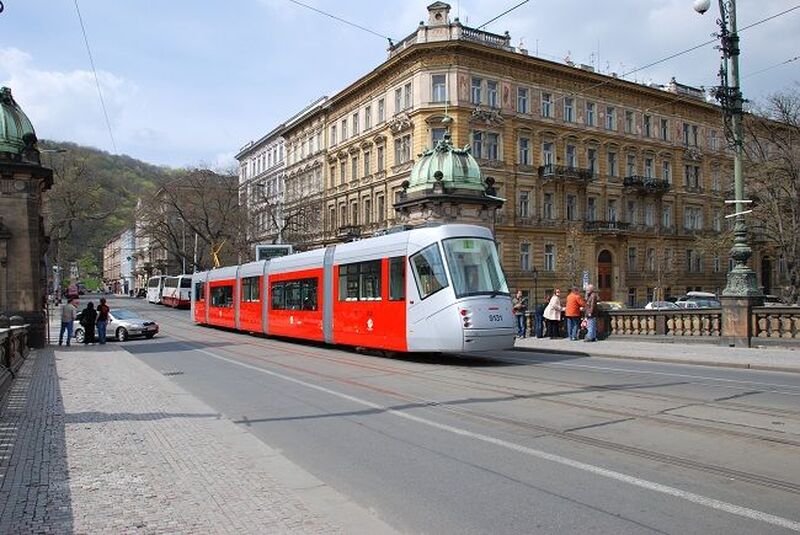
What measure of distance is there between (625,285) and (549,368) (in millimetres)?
49535

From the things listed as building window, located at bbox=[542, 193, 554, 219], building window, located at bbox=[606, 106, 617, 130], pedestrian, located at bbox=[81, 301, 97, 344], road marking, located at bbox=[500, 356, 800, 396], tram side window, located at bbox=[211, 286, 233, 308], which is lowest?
road marking, located at bbox=[500, 356, 800, 396]

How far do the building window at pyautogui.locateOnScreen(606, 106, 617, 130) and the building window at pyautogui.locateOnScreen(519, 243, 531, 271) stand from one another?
14801 millimetres

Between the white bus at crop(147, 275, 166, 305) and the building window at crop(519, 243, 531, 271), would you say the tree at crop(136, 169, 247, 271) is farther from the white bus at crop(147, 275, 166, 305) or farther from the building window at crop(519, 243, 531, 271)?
the building window at crop(519, 243, 531, 271)

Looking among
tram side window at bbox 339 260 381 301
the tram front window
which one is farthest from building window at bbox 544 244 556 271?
the tram front window

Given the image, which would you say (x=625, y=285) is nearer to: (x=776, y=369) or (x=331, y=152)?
(x=331, y=152)

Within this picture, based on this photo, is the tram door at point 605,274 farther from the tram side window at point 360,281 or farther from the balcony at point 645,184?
the tram side window at point 360,281

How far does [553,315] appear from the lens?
25141mm

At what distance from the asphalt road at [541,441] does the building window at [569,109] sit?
4768cm

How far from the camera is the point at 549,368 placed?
15.8 m

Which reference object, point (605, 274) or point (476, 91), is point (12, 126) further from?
point (605, 274)

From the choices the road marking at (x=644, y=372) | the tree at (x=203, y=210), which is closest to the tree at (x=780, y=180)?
the road marking at (x=644, y=372)

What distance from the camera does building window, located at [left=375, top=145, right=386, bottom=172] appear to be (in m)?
59.0

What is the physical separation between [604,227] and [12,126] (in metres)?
48.3

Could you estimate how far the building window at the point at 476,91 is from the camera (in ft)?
176
